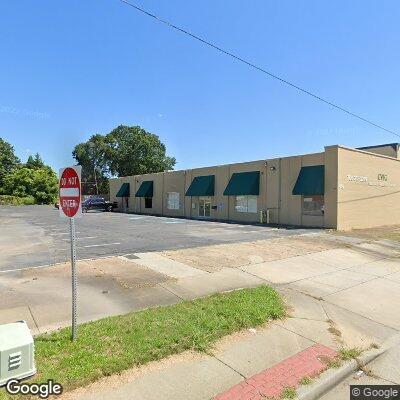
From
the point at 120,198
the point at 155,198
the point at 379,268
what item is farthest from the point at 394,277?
the point at 120,198

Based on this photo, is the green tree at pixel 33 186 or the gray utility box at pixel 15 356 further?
the green tree at pixel 33 186

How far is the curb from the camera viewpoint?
3639 millimetres

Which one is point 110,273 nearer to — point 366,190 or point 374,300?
point 374,300

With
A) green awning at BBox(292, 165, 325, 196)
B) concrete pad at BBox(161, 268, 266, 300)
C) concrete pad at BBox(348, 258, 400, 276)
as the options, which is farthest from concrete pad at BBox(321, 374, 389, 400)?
green awning at BBox(292, 165, 325, 196)

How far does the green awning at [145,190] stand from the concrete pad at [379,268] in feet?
105

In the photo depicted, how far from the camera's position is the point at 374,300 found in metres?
7.09

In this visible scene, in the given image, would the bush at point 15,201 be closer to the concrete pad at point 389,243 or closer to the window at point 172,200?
the window at point 172,200

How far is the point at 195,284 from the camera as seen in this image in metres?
7.70

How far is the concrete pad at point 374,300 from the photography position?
20.2 ft

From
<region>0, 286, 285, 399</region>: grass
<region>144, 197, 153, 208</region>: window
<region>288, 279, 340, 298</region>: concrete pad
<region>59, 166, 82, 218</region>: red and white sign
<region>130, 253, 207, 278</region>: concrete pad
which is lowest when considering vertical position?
<region>288, 279, 340, 298</region>: concrete pad

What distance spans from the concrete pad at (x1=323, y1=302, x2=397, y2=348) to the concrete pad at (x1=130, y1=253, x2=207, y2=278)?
3.58m

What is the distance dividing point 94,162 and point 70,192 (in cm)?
7061

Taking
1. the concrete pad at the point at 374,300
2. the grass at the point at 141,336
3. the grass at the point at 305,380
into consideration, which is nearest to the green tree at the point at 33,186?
the concrete pad at the point at 374,300

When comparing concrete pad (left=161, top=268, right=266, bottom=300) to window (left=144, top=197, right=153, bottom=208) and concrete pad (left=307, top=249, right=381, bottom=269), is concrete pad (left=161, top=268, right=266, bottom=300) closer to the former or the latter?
concrete pad (left=307, top=249, right=381, bottom=269)
